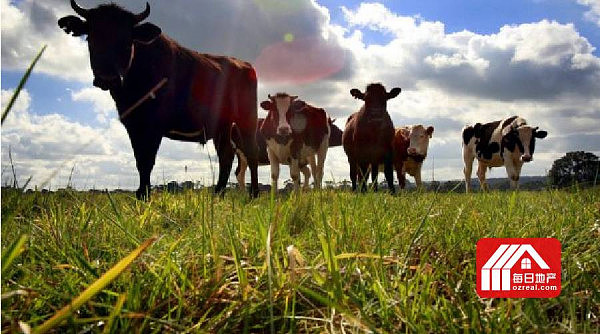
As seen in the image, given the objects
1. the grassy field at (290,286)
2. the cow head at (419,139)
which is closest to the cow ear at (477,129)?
the cow head at (419,139)

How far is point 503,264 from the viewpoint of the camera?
6.28 feet

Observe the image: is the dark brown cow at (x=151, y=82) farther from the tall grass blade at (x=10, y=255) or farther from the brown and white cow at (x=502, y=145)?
the brown and white cow at (x=502, y=145)

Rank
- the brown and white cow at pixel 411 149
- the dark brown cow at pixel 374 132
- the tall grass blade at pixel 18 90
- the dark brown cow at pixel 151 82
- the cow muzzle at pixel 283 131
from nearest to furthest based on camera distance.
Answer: the tall grass blade at pixel 18 90, the dark brown cow at pixel 151 82, the cow muzzle at pixel 283 131, the dark brown cow at pixel 374 132, the brown and white cow at pixel 411 149

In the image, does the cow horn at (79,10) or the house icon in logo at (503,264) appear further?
the cow horn at (79,10)

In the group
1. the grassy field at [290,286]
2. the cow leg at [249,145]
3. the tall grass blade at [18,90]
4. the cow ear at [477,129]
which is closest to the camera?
the tall grass blade at [18,90]

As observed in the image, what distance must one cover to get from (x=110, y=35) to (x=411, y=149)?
1281 centimetres

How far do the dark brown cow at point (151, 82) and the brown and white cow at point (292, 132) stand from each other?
11.3ft

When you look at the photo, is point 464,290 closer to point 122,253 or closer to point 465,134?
point 122,253

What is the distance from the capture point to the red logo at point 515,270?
70.9 inches

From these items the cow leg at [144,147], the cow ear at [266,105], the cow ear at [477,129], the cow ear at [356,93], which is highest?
the cow ear at [356,93]

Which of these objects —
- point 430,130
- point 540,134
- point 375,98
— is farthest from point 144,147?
point 540,134

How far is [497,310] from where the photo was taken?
5.67ft

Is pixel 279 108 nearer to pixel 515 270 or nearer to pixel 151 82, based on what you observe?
pixel 151 82

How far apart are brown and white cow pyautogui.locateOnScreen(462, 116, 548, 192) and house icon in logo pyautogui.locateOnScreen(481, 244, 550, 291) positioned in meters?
14.3
